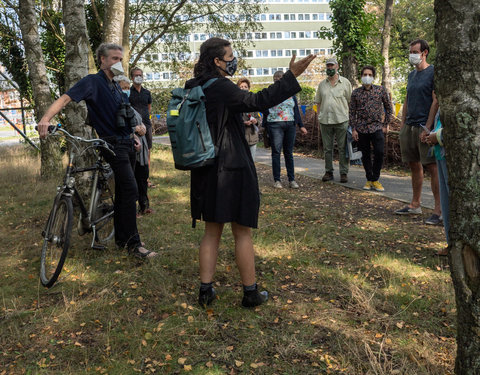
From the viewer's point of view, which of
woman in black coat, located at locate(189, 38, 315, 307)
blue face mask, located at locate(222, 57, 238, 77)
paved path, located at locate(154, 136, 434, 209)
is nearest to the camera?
woman in black coat, located at locate(189, 38, 315, 307)

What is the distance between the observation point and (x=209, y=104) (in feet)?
10.6

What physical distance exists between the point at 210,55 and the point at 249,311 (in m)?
1.94

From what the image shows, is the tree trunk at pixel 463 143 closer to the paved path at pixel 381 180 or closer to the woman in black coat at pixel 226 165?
the woman in black coat at pixel 226 165

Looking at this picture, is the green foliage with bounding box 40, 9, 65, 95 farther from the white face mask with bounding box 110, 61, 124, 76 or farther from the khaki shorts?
the khaki shorts

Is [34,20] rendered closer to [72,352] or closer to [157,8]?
[157,8]

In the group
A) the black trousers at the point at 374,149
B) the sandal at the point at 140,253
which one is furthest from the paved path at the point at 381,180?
the sandal at the point at 140,253

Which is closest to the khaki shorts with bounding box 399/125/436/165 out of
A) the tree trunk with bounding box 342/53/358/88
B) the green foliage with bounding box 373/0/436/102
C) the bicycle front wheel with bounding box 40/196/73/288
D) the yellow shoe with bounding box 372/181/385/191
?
the yellow shoe with bounding box 372/181/385/191

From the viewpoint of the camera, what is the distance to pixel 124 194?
4777 millimetres

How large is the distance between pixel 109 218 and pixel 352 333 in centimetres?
310

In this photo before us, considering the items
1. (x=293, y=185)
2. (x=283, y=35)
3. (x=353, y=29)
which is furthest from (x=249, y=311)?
(x=283, y=35)

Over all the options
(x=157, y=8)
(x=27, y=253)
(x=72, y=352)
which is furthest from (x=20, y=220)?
(x=157, y=8)

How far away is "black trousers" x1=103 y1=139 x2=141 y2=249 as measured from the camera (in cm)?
470

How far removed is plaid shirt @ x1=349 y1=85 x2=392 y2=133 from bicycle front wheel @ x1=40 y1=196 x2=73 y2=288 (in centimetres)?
514

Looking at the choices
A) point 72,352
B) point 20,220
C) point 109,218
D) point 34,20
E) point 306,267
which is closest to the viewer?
point 72,352
